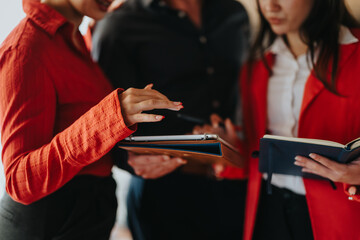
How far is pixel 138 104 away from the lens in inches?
31.1

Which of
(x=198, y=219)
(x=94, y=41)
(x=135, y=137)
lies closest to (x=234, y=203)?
(x=198, y=219)

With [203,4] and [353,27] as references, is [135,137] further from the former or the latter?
[203,4]

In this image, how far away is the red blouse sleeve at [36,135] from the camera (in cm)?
82

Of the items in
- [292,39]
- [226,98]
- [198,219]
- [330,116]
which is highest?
[292,39]

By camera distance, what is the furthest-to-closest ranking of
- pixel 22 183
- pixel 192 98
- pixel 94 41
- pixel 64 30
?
pixel 192 98, pixel 94 41, pixel 64 30, pixel 22 183

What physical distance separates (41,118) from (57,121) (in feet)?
0.27

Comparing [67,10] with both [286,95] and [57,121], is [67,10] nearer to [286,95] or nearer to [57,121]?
[57,121]

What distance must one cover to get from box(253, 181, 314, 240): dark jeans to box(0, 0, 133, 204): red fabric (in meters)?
0.66

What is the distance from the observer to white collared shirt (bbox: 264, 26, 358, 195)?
45.9 inches

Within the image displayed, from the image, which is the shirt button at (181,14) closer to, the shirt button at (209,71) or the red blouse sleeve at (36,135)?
the shirt button at (209,71)

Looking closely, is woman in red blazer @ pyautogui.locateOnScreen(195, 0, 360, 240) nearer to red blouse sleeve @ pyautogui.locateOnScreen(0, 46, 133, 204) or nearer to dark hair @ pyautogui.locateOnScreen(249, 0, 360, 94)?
dark hair @ pyautogui.locateOnScreen(249, 0, 360, 94)

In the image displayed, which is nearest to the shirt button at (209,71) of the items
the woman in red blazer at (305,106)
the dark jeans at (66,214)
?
the woman in red blazer at (305,106)

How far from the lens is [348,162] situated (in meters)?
0.93

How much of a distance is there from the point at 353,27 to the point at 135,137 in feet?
2.56
